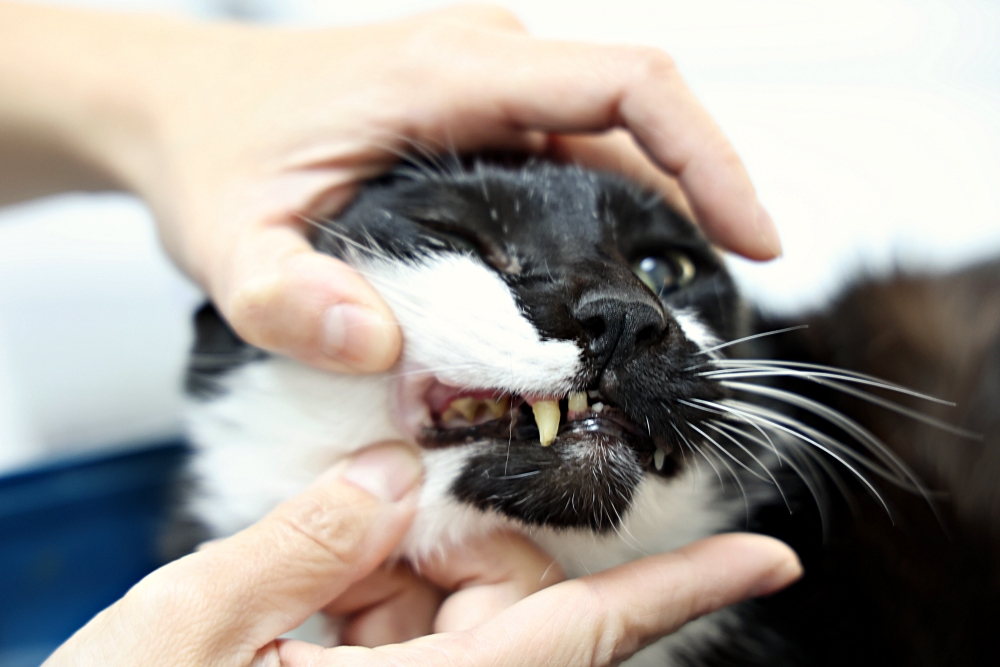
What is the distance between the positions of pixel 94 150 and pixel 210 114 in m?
0.32

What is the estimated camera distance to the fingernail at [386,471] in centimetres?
70

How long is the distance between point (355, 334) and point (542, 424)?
19 centimetres

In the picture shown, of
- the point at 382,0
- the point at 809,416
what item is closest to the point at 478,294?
the point at 809,416

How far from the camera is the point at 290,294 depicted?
24.8 inches

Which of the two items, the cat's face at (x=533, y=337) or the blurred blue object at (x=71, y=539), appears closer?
the cat's face at (x=533, y=337)


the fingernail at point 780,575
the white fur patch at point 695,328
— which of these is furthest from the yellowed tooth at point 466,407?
the fingernail at point 780,575

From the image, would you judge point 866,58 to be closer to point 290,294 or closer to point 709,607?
point 709,607

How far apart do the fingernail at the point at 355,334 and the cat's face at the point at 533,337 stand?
0.04 meters

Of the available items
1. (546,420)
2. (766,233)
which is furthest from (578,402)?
(766,233)

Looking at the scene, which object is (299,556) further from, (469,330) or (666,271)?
(666,271)

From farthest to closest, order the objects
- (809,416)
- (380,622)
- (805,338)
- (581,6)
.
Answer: (581,6) → (805,338) → (809,416) → (380,622)

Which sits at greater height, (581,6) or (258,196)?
(581,6)

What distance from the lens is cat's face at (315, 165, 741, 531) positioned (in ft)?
1.98

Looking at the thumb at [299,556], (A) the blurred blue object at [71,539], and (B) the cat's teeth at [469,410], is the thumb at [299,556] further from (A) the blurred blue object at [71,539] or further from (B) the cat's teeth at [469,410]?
(A) the blurred blue object at [71,539]
